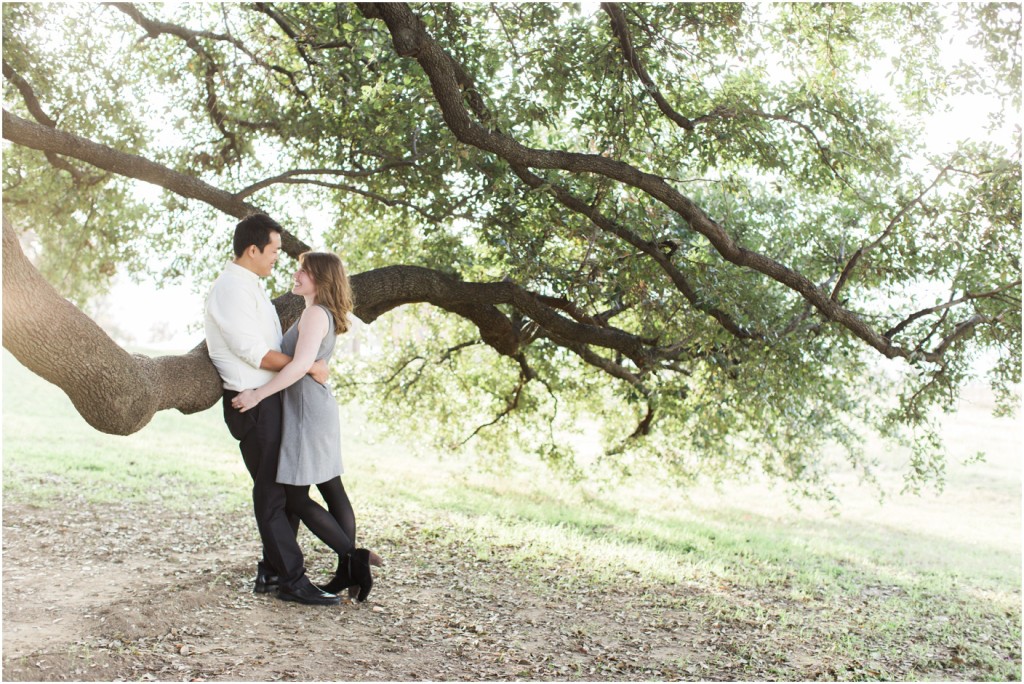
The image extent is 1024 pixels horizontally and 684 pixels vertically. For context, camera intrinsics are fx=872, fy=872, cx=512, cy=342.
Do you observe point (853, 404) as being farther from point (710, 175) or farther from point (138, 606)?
point (138, 606)

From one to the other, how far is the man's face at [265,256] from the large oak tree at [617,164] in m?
0.60

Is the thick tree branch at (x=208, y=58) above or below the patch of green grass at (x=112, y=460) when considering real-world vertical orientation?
above

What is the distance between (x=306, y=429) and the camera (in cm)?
540

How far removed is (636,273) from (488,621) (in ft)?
9.70

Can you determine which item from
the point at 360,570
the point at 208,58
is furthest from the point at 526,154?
the point at 208,58

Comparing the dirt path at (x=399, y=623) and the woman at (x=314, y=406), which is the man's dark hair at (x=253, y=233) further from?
the dirt path at (x=399, y=623)

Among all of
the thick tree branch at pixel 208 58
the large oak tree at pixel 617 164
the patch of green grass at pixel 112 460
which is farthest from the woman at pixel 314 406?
the patch of green grass at pixel 112 460

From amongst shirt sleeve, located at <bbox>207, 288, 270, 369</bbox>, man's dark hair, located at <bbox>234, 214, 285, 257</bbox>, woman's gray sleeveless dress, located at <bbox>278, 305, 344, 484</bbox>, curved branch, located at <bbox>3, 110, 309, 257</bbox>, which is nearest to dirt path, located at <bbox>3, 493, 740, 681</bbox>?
woman's gray sleeveless dress, located at <bbox>278, 305, 344, 484</bbox>

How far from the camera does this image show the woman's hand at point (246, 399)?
5.00 m

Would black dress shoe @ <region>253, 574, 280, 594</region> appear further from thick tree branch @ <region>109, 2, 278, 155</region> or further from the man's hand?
thick tree branch @ <region>109, 2, 278, 155</region>

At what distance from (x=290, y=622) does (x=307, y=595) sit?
9.9 inches

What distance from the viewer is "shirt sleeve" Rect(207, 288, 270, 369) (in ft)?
16.1

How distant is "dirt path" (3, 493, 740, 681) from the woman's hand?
143cm

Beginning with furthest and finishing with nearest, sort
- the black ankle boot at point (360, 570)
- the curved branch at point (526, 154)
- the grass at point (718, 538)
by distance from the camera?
the grass at point (718, 538), the black ankle boot at point (360, 570), the curved branch at point (526, 154)
